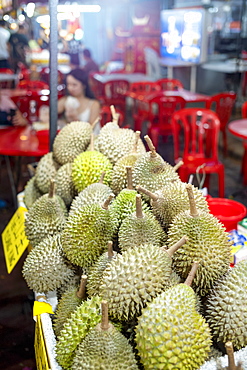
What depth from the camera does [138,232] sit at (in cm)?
128

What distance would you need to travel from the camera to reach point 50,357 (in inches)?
46.5

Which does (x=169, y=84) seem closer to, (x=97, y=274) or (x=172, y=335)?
(x=97, y=274)

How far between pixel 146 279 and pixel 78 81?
3.46 meters

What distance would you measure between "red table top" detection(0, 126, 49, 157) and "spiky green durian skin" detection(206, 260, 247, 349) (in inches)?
92.3

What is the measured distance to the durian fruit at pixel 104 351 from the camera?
1.00 m

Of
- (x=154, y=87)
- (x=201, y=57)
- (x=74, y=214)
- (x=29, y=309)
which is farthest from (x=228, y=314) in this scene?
(x=201, y=57)

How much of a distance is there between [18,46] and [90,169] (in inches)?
313

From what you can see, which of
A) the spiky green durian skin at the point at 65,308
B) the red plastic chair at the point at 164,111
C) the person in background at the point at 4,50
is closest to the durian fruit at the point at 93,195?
the spiky green durian skin at the point at 65,308

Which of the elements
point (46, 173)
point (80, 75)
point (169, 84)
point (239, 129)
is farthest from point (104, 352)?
point (169, 84)

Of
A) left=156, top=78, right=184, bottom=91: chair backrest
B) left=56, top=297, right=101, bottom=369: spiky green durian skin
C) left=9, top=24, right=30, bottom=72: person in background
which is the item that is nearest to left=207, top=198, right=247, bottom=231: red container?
left=56, top=297, right=101, bottom=369: spiky green durian skin

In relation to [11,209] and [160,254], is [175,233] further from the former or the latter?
[11,209]

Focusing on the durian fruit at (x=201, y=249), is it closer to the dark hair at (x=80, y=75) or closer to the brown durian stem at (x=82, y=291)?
the brown durian stem at (x=82, y=291)

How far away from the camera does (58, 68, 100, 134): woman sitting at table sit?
4.22 meters

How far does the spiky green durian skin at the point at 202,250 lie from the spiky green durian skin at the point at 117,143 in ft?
2.04
